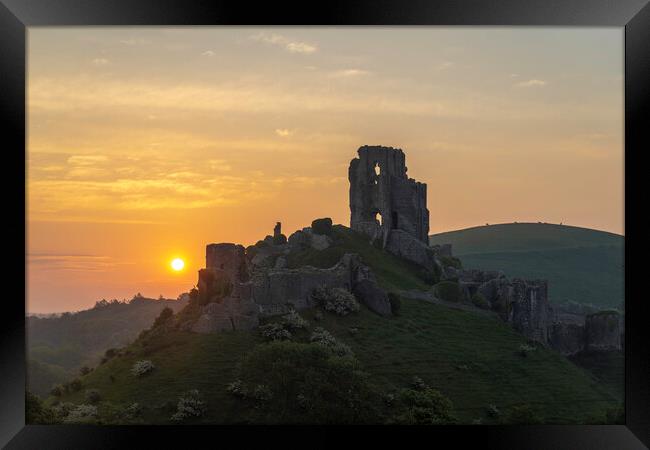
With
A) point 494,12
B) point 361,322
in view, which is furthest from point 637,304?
point 361,322

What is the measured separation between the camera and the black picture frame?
13.2 metres

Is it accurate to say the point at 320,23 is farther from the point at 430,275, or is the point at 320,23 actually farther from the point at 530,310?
the point at 430,275

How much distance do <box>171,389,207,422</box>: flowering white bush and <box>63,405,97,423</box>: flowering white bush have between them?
477cm

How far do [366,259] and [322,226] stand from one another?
514 cm

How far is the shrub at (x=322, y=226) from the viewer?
76.0 m

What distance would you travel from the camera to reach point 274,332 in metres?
49.8

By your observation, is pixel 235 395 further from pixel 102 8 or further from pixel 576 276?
pixel 576 276

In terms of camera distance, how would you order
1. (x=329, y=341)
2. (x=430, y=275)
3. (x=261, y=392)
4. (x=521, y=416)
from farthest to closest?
(x=430, y=275) → (x=329, y=341) → (x=521, y=416) → (x=261, y=392)

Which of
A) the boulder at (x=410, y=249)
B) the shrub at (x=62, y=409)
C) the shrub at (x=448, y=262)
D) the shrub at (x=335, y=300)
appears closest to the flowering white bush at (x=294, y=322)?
the shrub at (x=335, y=300)

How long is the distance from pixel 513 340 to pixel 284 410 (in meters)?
30.5

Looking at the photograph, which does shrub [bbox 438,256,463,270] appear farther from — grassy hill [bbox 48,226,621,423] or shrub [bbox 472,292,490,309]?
shrub [bbox 472,292,490,309]

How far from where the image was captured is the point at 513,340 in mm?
66750

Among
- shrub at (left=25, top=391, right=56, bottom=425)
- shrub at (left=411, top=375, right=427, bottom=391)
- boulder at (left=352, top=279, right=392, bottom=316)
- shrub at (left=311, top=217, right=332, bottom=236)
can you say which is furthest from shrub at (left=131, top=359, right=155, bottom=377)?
shrub at (left=311, top=217, right=332, bottom=236)

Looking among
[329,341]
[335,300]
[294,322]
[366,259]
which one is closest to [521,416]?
[329,341]
